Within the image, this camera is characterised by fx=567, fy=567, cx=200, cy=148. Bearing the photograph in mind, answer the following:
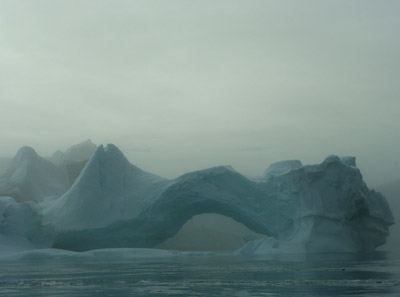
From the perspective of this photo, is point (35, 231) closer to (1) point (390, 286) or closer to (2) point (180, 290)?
(2) point (180, 290)

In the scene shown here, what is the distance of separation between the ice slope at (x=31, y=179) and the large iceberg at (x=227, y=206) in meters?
4.77

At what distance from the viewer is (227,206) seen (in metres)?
24.8

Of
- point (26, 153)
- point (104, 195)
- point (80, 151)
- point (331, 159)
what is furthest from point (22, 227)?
point (331, 159)

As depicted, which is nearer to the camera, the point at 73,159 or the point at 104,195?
the point at 104,195

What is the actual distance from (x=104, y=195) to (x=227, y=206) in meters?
5.54

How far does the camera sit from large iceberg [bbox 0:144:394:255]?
2347cm

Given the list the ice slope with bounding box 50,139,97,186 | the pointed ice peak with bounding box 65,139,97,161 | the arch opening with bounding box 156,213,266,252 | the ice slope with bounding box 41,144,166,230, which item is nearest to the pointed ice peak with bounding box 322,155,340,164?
the ice slope with bounding box 41,144,166,230

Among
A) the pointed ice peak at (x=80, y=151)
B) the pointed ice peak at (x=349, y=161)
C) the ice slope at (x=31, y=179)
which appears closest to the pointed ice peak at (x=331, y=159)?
the pointed ice peak at (x=349, y=161)

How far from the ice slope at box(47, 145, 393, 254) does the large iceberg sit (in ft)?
0.14

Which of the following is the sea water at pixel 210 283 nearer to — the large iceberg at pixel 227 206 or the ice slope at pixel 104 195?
the large iceberg at pixel 227 206

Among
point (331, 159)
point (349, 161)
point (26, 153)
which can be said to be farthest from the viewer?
point (26, 153)

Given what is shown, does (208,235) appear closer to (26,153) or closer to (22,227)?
(26,153)

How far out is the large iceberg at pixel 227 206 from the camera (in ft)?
77.0

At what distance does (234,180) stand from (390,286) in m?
14.9
